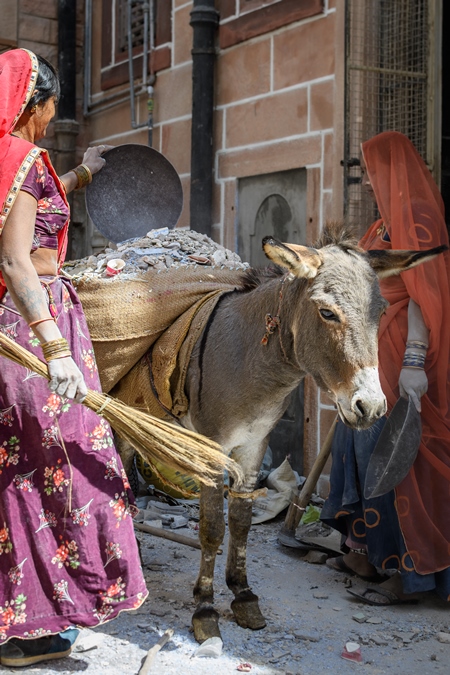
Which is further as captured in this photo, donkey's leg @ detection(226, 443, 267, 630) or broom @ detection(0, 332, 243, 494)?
donkey's leg @ detection(226, 443, 267, 630)

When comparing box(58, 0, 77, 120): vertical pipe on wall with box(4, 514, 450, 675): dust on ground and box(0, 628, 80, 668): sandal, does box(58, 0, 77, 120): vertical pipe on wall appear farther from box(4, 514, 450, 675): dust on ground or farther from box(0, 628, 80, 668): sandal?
box(0, 628, 80, 668): sandal

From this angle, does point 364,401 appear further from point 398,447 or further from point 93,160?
point 93,160

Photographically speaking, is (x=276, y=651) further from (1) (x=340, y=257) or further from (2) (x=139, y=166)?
(2) (x=139, y=166)

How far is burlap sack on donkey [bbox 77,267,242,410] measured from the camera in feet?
12.4

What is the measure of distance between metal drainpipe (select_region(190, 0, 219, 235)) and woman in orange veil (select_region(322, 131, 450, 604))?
2684mm

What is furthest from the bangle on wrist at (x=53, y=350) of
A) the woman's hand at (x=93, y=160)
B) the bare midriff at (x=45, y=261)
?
the woman's hand at (x=93, y=160)

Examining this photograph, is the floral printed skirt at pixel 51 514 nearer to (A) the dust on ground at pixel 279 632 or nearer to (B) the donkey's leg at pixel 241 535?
(A) the dust on ground at pixel 279 632

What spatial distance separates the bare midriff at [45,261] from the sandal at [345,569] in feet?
8.21

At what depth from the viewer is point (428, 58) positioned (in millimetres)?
5332

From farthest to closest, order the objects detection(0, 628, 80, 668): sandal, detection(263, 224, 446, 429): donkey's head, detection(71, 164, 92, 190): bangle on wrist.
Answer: detection(71, 164, 92, 190): bangle on wrist < detection(0, 628, 80, 668): sandal < detection(263, 224, 446, 429): donkey's head

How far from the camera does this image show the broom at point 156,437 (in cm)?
294

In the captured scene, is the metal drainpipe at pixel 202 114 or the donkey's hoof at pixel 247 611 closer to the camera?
the donkey's hoof at pixel 247 611

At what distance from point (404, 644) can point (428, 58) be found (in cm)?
377

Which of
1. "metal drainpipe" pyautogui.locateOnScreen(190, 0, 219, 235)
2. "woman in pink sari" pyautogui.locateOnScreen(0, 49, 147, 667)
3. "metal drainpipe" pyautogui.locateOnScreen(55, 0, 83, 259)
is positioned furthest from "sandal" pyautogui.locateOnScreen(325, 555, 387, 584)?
"metal drainpipe" pyautogui.locateOnScreen(55, 0, 83, 259)
